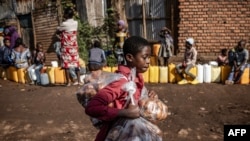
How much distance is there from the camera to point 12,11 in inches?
518

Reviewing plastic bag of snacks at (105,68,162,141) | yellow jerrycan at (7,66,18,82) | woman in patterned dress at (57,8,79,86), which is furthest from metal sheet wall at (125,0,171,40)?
plastic bag of snacks at (105,68,162,141)

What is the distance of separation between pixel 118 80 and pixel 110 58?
7538mm

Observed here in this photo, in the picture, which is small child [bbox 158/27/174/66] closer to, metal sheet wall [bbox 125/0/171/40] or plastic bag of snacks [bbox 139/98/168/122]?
metal sheet wall [bbox 125/0/171/40]

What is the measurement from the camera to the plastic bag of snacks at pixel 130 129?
203 centimetres

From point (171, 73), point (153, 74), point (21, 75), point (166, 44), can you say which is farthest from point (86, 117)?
point (21, 75)

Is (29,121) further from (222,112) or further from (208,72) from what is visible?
(208,72)

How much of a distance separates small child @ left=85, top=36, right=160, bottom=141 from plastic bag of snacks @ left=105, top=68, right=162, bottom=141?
0.04 metres

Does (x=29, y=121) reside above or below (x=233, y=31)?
below

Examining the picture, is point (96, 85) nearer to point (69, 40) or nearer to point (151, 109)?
point (151, 109)

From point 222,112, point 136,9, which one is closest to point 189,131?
point 222,112

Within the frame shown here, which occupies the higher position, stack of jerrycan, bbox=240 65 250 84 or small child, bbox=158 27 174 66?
small child, bbox=158 27 174 66

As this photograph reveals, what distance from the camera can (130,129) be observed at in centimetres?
203

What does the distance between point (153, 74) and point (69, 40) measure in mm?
2350

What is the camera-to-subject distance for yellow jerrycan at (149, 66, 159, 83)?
305 inches
